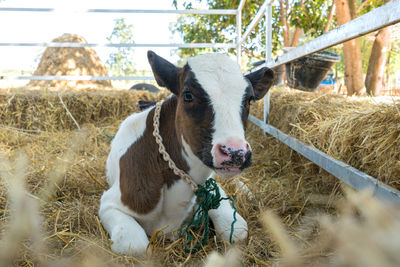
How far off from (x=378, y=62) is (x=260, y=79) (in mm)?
6868

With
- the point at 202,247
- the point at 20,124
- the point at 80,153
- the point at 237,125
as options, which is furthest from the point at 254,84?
the point at 20,124

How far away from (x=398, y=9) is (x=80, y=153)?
3.74 meters

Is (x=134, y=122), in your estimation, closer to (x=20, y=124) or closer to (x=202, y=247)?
(x=202, y=247)

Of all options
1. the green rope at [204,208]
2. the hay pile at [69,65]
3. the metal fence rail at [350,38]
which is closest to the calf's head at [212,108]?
the green rope at [204,208]

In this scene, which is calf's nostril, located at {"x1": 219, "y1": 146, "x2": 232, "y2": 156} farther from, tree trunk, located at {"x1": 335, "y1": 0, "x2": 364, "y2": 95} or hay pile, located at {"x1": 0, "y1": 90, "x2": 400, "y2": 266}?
tree trunk, located at {"x1": 335, "y1": 0, "x2": 364, "y2": 95}

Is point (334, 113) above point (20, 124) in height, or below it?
above

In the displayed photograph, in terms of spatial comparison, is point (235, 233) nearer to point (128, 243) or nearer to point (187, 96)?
point (128, 243)

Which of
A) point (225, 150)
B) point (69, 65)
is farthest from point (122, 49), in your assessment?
point (225, 150)

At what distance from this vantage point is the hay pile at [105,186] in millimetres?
480

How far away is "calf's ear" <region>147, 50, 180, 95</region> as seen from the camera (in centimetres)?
212

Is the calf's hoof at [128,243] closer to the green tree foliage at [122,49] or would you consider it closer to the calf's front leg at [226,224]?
the calf's front leg at [226,224]

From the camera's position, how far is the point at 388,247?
0.33m

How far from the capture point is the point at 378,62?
25.3 feet

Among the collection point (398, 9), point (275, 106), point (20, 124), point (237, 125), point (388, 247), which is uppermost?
point (398, 9)
